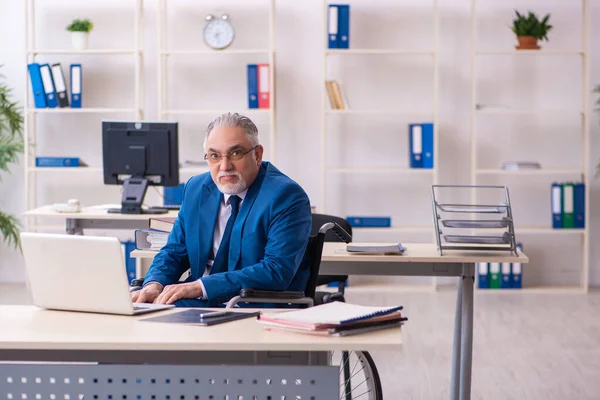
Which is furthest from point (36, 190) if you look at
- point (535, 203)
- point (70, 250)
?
point (70, 250)

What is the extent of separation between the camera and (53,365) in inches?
90.7

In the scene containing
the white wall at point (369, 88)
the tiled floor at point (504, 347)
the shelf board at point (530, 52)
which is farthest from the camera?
the white wall at point (369, 88)

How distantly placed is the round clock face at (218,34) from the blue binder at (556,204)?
8.55 ft

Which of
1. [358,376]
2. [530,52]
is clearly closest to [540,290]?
[530,52]

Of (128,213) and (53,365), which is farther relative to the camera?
(128,213)

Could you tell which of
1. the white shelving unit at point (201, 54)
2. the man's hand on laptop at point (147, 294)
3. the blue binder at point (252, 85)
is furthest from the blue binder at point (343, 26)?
the man's hand on laptop at point (147, 294)

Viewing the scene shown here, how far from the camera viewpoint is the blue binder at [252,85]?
6715 mm

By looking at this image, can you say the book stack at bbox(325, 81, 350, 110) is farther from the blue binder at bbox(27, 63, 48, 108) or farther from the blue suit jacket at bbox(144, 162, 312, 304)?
the blue suit jacket at bbox(144, 162, 312, 304)

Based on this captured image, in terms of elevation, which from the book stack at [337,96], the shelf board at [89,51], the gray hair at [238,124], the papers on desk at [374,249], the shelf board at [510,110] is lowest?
the papers on desk at [374,249]

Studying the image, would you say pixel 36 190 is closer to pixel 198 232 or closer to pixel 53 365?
pixel 198 232

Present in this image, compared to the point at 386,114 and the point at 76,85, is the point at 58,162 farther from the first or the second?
the point at 386,114

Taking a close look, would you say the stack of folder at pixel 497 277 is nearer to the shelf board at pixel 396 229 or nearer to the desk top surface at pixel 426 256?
the shelf board at pixel 396 229

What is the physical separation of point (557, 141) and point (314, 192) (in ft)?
6.18

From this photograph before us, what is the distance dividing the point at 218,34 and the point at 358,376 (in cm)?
349
